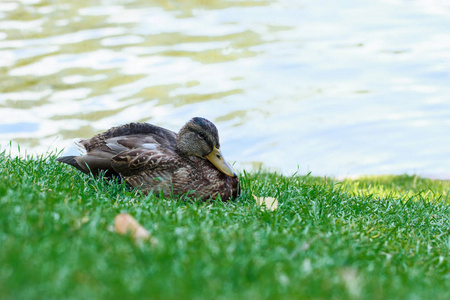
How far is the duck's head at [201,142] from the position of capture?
17.5ft

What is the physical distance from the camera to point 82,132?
1126 cm

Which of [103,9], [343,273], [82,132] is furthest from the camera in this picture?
[103,9]

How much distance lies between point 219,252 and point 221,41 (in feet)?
42.3

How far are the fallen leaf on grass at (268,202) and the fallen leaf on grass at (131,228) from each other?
4.86 ft

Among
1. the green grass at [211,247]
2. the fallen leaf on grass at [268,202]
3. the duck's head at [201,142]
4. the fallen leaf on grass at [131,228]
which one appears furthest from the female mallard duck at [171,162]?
the fallen leaf on grass at [131,228]

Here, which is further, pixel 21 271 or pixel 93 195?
pixel 93 195

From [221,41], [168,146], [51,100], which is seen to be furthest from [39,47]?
[168,146]

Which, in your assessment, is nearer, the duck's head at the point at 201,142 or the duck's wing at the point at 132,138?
the duck's head at the point at 201,142

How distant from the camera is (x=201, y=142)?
532cm

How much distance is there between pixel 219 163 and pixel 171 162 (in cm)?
42

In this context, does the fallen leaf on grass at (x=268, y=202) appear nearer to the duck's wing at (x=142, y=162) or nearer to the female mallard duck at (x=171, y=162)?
the female mallard duck at (x=171, y=162)

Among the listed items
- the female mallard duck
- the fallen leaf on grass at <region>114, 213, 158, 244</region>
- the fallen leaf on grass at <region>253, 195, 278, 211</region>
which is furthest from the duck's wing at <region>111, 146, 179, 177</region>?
the fallen leaf on grass at <region>114, 213, 158, 244</region>

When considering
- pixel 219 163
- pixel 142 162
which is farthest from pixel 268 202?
pixel 142 162

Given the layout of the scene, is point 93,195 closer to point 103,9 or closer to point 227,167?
point 227,167
